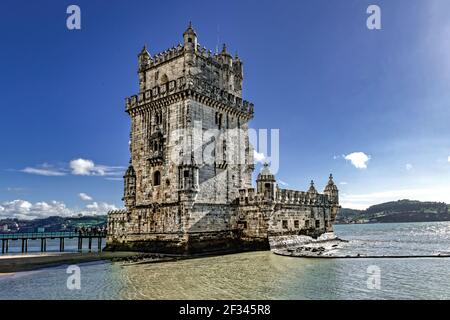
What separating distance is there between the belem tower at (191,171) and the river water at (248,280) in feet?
22.5

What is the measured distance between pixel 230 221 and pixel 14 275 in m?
19.4

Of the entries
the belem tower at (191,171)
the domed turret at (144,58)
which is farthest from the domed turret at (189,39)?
the domed turret at (144,58)

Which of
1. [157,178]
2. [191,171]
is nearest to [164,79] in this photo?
[157,178]

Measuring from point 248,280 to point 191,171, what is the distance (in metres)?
14.6

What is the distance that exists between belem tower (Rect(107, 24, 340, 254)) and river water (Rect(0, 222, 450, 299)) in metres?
6.87

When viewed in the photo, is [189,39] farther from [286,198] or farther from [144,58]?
[286,198]

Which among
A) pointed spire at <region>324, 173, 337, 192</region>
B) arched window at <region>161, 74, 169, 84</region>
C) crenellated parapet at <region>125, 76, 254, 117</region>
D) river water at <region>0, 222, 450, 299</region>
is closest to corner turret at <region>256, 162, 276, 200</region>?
crenellated parapet at <region>125, 76, 254, 117</region>

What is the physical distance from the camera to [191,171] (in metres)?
32.2

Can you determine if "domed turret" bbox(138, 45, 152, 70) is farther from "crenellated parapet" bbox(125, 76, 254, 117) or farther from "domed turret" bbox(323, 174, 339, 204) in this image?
"domed turret" bbox(323, 174, 339, 204)

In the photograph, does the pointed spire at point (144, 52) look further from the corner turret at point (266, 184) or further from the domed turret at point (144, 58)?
the corner turret at point (266, 184)

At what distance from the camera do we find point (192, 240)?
3152 centimetres

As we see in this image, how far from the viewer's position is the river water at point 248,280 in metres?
16.1

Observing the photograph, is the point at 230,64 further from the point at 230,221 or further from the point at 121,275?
the point at 121,275
